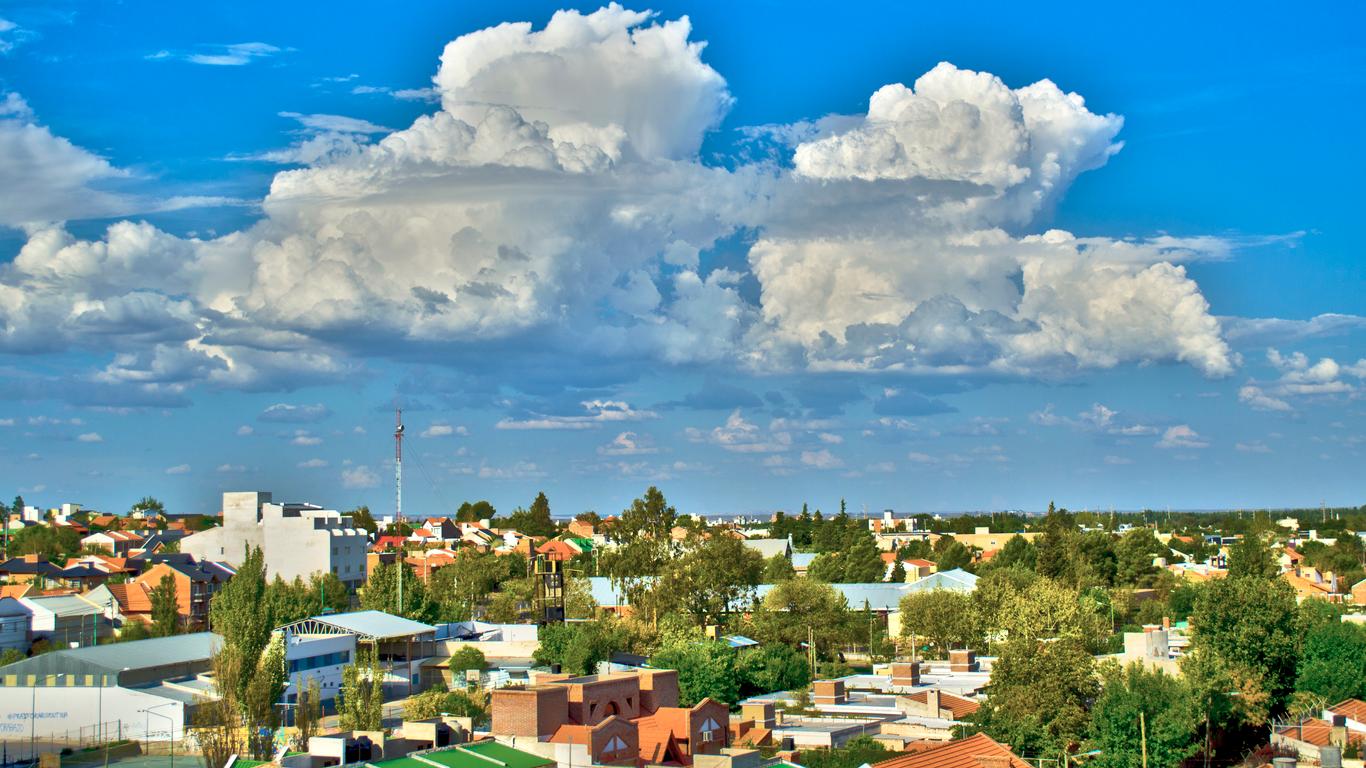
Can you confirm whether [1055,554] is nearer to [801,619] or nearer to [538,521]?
[801,619]

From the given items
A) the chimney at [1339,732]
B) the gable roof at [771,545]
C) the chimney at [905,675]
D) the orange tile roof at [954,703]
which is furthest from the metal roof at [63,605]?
the gable roof at [771,545]

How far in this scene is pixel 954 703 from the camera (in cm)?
4341

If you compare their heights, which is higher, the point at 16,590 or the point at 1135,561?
the point at 16,590

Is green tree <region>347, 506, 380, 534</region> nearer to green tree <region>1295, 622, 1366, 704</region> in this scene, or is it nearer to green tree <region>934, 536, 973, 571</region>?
green tree <region>934, 536, 973, 571</region>

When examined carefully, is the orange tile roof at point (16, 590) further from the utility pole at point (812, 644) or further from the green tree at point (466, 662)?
the utility pole at point (812, 644)

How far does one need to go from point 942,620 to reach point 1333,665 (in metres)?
20.0

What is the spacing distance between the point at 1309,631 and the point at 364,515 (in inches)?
4316

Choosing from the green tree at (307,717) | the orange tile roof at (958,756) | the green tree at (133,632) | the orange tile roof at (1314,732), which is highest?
the green tree at (133,632)

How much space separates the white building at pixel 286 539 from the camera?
266ft

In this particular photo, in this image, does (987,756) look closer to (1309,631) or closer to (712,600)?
(1309,631)

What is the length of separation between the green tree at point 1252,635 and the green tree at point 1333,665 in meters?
0.64

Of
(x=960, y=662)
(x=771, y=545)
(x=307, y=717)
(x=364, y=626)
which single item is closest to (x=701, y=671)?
(x=960, y=662)

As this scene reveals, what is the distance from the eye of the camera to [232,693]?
3906 centimetres

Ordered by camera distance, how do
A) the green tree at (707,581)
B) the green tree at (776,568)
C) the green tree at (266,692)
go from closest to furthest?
1. the green tree at (266,692)
2. the green tree at (707,581)
3. the green tree at (776,568)
